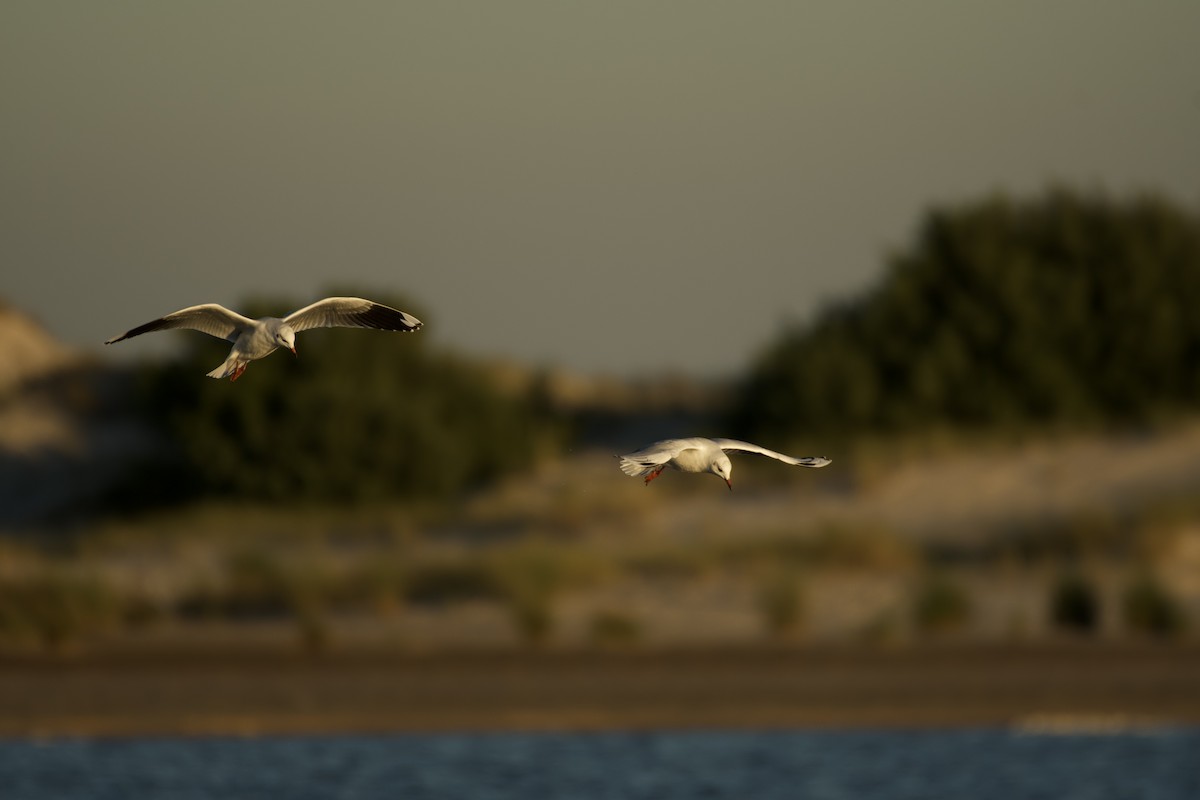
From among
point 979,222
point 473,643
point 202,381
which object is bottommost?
point 473,643

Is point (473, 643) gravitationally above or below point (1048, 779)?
above

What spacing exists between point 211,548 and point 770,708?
34.4ft

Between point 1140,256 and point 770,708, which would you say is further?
point 1140,256

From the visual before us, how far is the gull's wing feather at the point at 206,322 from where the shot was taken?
7.00m

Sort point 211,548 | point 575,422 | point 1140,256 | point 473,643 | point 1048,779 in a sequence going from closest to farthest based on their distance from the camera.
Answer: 1. point 1048,779
2. point 473,643
3. point 211,548
4. point 1140,256
5. point 575,422

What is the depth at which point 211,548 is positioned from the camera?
28734mm

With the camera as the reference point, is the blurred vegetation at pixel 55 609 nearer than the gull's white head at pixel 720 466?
No

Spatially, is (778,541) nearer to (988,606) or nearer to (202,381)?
(988,606)

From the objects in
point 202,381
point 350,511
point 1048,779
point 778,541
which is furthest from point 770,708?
point 202,381

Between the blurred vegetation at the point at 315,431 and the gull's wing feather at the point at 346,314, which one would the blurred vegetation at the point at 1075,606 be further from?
the gull's wing feather at the point at 346,314

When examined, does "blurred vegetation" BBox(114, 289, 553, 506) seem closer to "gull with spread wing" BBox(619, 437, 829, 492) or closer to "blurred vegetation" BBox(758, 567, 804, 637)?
"blurred vegetation" BBox(758, 567, 804, 637)

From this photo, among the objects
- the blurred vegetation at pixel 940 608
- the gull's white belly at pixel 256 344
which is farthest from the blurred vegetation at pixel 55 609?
the gull's white belly at pixel 256 344

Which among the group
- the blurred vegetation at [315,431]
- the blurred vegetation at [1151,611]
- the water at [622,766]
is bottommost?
the water at [622,766]

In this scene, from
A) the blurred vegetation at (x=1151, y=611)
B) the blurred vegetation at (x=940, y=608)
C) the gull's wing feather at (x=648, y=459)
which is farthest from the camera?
the blurred vegetation at (x=940, y=608)
